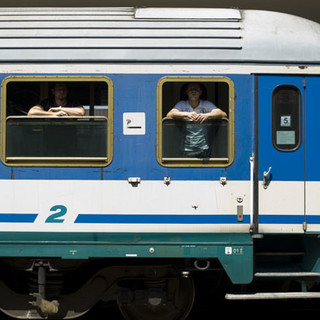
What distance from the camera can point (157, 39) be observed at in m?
5.84

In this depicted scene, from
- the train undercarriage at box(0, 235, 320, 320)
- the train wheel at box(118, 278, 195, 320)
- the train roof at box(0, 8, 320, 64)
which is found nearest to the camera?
the train roof at box(0, 8, 320, 64)

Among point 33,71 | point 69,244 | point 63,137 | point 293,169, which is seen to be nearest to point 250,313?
point 293,169

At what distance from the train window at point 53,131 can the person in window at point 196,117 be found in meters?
0.77

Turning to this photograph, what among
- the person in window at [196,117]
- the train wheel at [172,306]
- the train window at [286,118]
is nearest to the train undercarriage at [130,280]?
the train wheel at [172,306]

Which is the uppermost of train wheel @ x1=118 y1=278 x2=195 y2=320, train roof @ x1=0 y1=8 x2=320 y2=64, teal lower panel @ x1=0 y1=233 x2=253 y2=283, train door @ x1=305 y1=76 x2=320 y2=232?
train roof @ x1=0 y1=8 x2=320 y2=64

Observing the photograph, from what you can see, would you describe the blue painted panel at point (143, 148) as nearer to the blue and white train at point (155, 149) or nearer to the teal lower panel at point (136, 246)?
the blue and white train at point (155, 149)

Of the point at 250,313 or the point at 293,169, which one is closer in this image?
the point at 293,169

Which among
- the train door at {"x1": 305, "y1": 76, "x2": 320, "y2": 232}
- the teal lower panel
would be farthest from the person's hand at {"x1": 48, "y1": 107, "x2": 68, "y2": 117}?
the train door at {"x1": 305, "y1": 76, "x2": 320, "y2": 232}

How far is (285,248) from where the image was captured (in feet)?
20.4

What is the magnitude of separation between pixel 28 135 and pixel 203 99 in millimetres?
1919

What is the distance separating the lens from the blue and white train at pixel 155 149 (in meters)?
5.68

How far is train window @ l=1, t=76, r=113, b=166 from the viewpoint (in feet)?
18.8

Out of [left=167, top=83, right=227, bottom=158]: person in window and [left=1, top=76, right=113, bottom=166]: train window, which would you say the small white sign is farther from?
[left=167, top=83, right=227, bottom=158]: person in window

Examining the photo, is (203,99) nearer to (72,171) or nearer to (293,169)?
(293,169)
